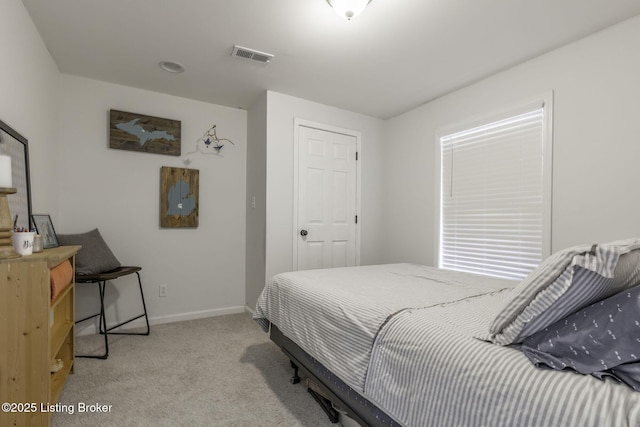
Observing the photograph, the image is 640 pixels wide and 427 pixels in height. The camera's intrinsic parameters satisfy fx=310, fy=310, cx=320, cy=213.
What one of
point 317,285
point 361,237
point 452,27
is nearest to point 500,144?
point 452,27

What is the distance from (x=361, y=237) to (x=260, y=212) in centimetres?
129

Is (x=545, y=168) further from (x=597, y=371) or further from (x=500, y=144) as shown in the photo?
(x=597, y=371)

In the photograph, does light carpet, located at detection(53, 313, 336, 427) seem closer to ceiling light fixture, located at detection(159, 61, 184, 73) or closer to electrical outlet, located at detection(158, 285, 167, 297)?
electrical outlet, located at detection(158, 285, 167, 297)

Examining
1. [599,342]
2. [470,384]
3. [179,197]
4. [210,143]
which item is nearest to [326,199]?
[210,143]

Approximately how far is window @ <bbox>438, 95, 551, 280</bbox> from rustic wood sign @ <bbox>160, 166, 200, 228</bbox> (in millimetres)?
2652

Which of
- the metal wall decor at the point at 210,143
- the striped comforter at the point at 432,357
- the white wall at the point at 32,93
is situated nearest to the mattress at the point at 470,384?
the striped comforter at the point at 432,357

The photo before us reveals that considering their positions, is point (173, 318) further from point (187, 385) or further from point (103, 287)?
point (187, 385)

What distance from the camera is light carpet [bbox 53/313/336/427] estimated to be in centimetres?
170

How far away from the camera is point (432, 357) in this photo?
42.5 inches

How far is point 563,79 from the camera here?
2301 mm

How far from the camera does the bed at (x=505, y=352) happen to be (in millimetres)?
811

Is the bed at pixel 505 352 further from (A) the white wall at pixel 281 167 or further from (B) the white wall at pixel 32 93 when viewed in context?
(B) the white wall at pixel 32 93

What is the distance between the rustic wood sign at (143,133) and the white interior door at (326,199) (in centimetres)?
133

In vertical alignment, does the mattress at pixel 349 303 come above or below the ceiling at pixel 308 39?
below
